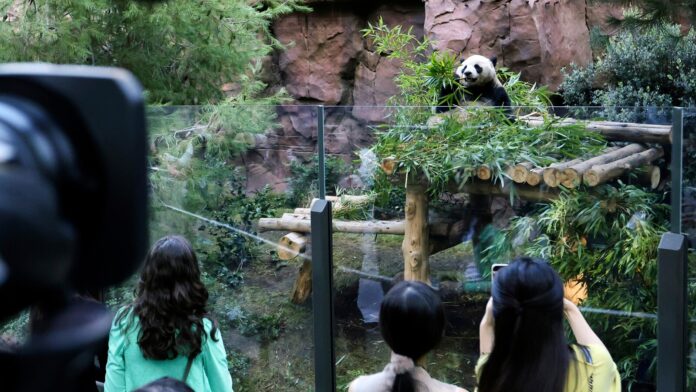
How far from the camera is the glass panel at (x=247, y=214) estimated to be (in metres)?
3.95

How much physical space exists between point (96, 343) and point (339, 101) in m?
9.56

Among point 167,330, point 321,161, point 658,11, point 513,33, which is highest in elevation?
point 513,33

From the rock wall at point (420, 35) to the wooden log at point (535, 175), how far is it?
345cm

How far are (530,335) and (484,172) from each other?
165 centimetres

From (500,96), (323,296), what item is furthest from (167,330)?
(500,96)

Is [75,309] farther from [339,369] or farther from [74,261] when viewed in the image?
[339,369]

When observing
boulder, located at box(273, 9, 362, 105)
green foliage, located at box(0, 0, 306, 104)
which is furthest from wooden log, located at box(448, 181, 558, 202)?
boulder, located at box(273, 9, 362, 105)

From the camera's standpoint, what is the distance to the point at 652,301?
10.6ft

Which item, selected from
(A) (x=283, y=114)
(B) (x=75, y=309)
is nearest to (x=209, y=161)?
(A) (x=283, y=114)

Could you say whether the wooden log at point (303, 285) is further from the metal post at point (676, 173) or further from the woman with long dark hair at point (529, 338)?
the woman with long dark hair at point (529, 338)

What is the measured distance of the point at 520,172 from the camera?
3.47 meters

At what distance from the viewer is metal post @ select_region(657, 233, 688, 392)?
10.3ft

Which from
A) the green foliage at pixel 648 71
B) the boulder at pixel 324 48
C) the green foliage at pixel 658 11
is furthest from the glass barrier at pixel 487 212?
the boulder at pixel 324 48

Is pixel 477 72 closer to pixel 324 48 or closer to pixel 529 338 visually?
pixel 324 48
